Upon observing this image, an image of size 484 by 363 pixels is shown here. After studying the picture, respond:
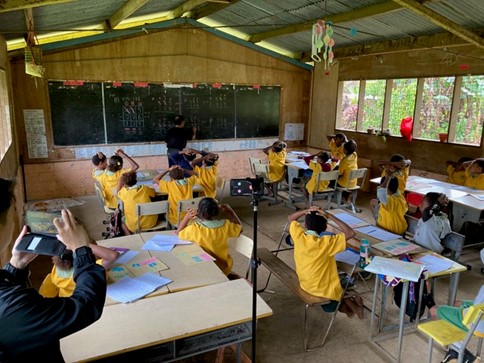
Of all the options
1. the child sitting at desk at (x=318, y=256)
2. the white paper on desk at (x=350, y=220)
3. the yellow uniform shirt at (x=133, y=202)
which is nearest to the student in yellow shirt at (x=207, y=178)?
the yellow uniform shirt at (x=133, y=202)

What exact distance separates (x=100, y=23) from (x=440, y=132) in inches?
230

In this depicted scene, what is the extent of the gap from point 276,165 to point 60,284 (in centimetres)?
463

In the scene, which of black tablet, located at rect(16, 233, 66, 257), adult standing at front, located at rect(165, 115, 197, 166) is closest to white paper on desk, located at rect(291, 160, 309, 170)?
adult standing at front, located at rect(165, 115, 197, 166)

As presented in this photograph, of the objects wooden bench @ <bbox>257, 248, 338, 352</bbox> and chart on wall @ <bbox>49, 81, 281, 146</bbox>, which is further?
chart on wall @ <bbox>49, 81, 281, 146</bbox>

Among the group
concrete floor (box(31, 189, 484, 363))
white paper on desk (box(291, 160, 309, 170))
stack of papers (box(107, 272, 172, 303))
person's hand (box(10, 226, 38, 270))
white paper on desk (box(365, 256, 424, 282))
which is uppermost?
person's hand (box(10, 226, 38, 270))

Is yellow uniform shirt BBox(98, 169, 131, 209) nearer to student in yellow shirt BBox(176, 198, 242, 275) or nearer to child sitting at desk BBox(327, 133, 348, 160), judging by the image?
student in yellow shirt BBox(176, 198, 242, 275)

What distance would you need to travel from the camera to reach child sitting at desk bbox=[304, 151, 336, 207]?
5809 mm

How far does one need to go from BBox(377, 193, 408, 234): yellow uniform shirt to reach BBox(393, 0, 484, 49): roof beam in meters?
2.18

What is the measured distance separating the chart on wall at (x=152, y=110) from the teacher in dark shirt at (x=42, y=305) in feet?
19.0

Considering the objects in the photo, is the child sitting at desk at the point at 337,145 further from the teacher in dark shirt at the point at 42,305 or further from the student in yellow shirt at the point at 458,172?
the teacher in dark shirt at the point at 42,305

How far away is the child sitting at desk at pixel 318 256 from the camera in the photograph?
105 inches

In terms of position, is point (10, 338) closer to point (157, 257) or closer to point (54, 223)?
point (54, 223)

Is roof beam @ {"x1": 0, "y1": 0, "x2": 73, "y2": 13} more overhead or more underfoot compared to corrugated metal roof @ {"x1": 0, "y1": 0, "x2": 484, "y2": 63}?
more underfoot

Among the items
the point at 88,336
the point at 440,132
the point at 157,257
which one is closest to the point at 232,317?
the point at 88,336
